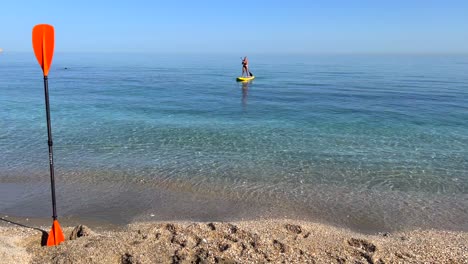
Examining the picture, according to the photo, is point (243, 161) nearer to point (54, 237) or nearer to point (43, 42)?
point (54, 237)

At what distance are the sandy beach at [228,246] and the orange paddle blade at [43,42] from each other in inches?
102

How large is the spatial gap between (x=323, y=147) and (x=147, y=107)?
36.3 ft

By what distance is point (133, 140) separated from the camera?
14.2 meters

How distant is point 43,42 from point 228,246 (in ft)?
13.1

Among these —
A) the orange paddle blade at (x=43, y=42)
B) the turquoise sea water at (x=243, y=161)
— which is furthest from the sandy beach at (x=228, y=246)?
the orange paddle blade at (x=43, y=42)

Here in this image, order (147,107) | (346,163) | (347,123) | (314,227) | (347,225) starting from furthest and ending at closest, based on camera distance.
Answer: (147,107) < (347,123) < (346,163) < (347,225) < (314,227)

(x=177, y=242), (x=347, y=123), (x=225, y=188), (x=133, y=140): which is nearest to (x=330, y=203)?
(x=225, y=188)

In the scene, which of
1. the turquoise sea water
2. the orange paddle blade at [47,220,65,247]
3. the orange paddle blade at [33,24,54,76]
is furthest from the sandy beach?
the orange paddle blade at [33,24,54,76]

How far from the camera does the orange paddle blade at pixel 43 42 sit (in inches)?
226

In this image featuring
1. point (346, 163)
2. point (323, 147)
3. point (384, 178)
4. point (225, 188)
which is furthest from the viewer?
point (323, 147)

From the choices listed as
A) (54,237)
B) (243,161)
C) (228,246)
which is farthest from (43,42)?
(243,161)

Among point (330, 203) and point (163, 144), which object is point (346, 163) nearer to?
point (330, 203)

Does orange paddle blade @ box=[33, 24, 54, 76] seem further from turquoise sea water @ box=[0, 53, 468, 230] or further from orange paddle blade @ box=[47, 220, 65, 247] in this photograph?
turquoise sea water @ box=[0, 53, 468, 230]

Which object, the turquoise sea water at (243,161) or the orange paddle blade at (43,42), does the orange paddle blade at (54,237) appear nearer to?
the turquoise sea water at (243,161)
